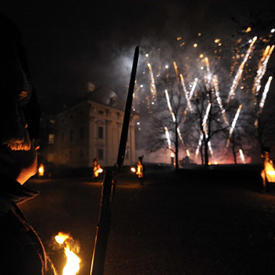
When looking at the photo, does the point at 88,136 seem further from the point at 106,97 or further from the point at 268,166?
the point at 268,166

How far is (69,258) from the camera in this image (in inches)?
73.0

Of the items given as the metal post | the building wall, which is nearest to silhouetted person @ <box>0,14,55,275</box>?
the metal post

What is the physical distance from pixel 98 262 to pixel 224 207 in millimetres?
7150

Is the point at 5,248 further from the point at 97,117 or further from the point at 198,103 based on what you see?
the point at 97,117

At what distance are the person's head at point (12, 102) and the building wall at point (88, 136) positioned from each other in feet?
101

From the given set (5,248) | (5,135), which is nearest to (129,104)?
(5,135)

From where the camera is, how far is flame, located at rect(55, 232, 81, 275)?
1.68 meters

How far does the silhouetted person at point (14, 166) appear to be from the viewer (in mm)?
833

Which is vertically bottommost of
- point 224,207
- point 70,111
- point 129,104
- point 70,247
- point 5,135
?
point 224,207

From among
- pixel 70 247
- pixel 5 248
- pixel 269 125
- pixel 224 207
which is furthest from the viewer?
pixel 269 125

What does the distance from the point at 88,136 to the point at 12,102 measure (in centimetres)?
3164

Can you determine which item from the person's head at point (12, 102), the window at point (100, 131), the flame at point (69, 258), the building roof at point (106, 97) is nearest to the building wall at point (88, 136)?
the window at point (100, 131)

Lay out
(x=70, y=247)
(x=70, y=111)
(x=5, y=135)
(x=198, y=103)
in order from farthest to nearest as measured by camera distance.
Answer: (x=70, y=111), (x=198, y=103), (x=70, y=247), (x=5, y=135)

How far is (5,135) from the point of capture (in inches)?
37.4
